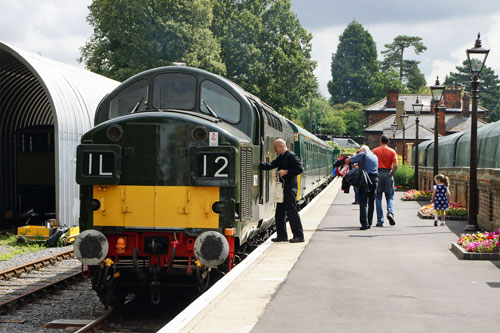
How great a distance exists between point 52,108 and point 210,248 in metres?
9.86

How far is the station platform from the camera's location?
6320mm

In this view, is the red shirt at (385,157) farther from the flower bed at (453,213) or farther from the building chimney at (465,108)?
the building chimney at (465,108)

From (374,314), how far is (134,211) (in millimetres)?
3313

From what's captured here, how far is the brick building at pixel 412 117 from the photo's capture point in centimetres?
7884

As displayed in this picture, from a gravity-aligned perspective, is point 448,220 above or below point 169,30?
below

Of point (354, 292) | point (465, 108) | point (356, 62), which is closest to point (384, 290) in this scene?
point (354, 292)

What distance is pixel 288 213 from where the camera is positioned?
12070mm

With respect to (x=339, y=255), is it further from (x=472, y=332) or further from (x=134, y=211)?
(x=472, y=332)

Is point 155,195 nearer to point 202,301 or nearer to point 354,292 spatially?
point 202,301

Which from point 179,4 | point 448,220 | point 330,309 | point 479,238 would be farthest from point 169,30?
point 330,309

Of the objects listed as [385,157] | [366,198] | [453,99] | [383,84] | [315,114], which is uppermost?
[383,84]

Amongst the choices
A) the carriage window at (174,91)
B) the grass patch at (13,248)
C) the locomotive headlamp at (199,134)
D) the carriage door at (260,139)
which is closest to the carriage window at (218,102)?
the carriage window at (174,91)

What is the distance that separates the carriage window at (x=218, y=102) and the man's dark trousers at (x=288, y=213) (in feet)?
8.78

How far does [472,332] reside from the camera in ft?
19.7
